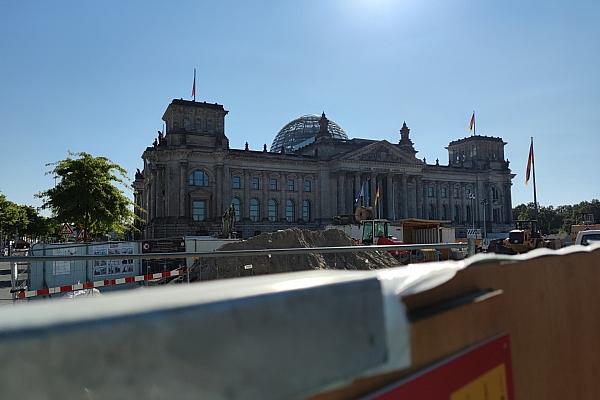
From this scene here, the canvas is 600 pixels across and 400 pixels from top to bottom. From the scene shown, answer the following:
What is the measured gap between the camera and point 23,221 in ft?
215

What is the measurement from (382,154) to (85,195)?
56.1 meters

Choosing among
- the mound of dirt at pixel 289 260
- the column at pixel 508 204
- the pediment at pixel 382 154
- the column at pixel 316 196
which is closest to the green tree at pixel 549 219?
the column at pixel 508 204

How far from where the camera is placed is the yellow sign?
6.47 ft

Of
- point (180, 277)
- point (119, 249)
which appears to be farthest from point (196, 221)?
point (180, 277)

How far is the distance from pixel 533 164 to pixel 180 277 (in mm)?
54834

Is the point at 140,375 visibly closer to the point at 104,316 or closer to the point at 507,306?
the point at 104,316

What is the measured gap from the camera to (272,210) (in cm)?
7431

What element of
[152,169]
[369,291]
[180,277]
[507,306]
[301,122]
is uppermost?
[301,122]

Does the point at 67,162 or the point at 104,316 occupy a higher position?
the point at 67,162

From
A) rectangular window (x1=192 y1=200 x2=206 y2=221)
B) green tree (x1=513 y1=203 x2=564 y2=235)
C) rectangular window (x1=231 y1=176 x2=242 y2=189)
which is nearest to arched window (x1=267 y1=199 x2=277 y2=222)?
rectangular window (x1=231 y1=176 x2=242 y2=189)

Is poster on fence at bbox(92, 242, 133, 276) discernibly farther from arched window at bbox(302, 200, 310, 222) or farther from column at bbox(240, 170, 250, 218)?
arched window at bbox(302, 200, 310, 222)

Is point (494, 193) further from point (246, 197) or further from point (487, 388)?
point (487, 388)

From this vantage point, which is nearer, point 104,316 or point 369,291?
point 104,316

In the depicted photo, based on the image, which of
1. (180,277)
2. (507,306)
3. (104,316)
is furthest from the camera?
(180,277)
